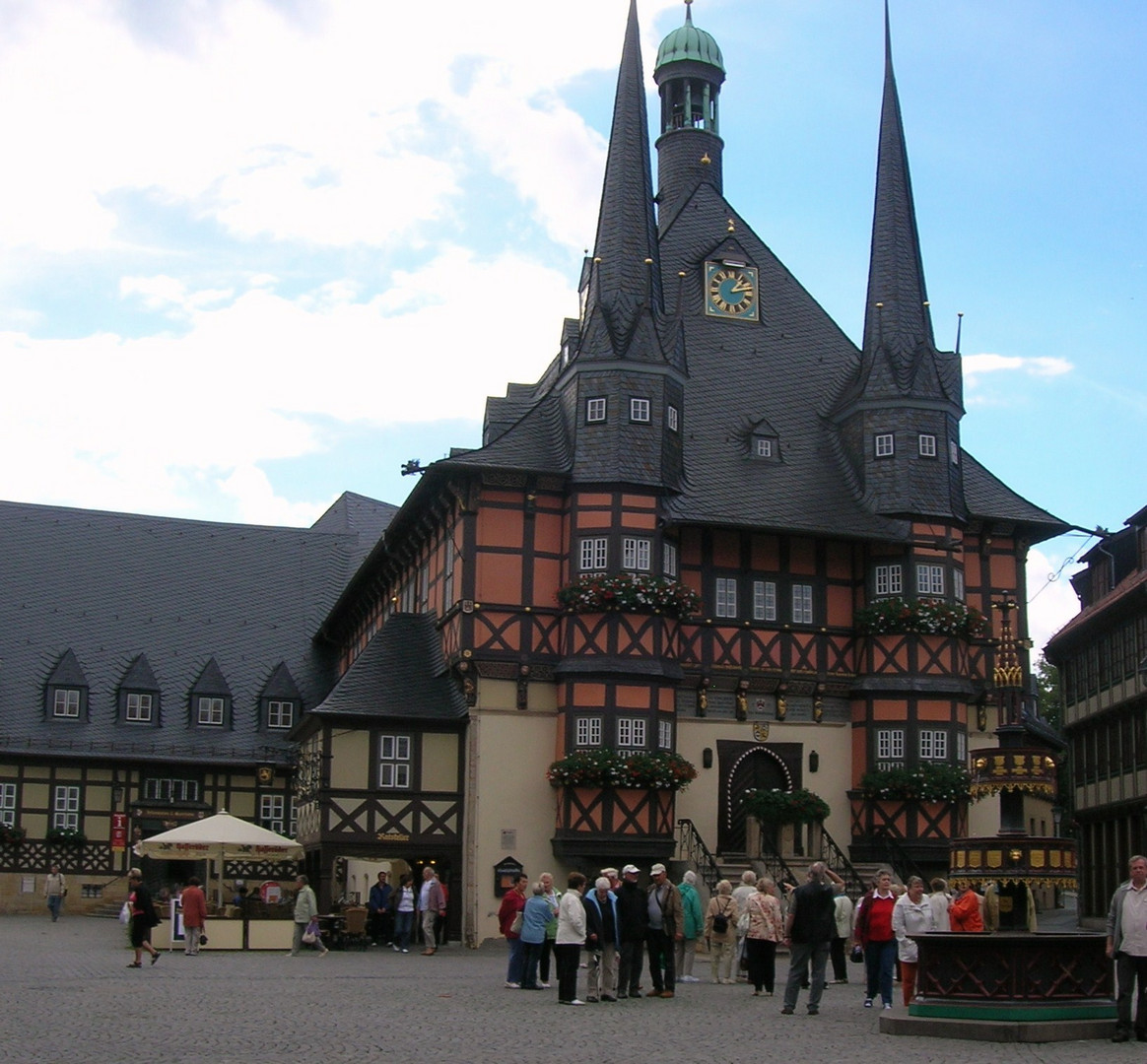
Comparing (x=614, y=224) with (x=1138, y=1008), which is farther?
(x=614, y=224)

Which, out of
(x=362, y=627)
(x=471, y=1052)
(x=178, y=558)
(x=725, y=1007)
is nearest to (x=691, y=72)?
(x=362, y=627)

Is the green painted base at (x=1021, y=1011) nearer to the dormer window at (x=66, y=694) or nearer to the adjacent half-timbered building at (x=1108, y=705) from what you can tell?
the adjacent half-timbered building at (x=1108, y=705)

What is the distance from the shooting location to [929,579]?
4172 centimetres

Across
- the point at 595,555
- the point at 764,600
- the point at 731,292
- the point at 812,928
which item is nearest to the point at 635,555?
the point at 595,555

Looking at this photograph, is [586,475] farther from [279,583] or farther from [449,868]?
[279,583]

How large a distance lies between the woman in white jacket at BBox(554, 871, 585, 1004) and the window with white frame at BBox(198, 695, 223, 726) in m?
37.2

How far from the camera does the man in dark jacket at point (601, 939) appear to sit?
2194 centimetres

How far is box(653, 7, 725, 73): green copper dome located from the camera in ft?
181

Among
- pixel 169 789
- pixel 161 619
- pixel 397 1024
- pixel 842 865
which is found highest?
pixel 161 619

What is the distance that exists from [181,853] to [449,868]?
6636 millimetres

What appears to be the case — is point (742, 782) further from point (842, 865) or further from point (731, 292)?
point (731, 292)

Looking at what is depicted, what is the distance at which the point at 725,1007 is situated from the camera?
69.5 ft

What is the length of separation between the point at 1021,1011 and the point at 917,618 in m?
23.9

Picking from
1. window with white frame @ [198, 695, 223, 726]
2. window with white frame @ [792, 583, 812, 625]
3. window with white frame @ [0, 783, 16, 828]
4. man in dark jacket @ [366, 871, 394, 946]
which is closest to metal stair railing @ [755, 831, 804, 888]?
window with white frame @ [792, 583, 812, 625]
